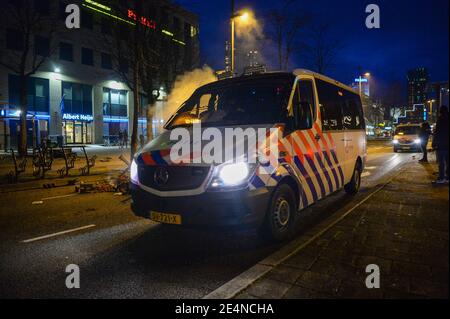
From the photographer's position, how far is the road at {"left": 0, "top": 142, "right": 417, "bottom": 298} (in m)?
→ 3.51

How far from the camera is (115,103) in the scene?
39.9 m

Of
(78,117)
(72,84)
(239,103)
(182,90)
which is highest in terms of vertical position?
(72,84)

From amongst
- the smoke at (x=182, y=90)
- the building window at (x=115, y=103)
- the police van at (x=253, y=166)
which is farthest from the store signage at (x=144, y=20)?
the building window at (x=115, y=103)

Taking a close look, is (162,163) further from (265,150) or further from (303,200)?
(303,200)

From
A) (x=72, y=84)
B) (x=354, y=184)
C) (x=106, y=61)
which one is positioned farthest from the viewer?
(x=106, y=61)

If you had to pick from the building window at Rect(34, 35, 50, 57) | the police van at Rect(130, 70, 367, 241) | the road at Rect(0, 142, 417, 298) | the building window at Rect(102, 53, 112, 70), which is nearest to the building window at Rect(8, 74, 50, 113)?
the building window at Rect(34, 35, 50, 57)

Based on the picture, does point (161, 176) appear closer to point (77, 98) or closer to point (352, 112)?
point (352, 112)

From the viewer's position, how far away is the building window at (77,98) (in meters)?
34.4

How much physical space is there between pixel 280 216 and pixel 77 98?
35651 millimetres

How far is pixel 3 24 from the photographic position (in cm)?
2684

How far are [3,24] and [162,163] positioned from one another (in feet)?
99.2

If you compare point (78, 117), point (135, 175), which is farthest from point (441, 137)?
point (78, 117)

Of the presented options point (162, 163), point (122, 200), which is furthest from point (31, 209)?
point (162, 163)

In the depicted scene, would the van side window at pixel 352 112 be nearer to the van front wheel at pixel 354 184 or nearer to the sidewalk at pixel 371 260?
the van front wheel at pixel 354 184
